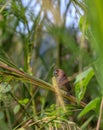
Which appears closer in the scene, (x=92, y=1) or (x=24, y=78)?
(x=92, y=1)

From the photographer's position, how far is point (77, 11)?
1.82 feet

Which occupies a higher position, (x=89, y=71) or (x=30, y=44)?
(x=30, y=44)

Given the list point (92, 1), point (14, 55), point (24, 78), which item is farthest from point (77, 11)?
point (14, 55)

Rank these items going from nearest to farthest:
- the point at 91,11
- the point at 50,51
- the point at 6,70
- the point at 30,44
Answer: the point at 91,11 → the point at 6,70 → the point at 30,44 → the point at 50,51

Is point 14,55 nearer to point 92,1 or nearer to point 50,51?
point 50,51

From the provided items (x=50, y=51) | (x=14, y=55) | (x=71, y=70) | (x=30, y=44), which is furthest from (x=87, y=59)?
(x=14, y=55)

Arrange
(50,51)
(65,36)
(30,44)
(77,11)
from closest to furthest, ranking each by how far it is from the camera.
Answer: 1. (65,36)
2. (77,11)
3. (30,44)
4. (50,51)

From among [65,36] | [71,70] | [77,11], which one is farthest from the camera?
[71,70]

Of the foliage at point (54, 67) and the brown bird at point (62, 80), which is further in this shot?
the brown bird at point (62, 80)

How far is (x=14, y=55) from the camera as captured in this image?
1.84 m

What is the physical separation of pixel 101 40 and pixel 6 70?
1.40ft

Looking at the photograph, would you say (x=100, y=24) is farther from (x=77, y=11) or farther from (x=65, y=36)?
(x=77, y=11)

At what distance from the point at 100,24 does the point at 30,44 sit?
63cm

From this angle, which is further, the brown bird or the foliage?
the brown bird
